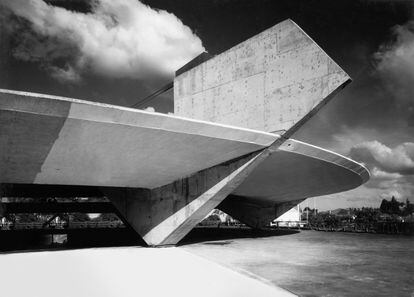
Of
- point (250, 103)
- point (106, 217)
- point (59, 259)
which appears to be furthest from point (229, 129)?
point (106, 217)

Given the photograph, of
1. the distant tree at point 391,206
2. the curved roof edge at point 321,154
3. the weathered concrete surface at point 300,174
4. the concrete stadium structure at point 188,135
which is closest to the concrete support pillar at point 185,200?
the concrete stadium structure at point 188,135

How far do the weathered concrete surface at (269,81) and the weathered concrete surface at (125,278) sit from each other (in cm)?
707

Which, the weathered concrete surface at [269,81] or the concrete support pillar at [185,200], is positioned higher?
the weathered concrete surface at [269,81]

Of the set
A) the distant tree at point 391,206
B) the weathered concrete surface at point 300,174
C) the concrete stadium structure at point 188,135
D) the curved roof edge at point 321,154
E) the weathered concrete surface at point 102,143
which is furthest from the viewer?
the distant tree at point 391,206

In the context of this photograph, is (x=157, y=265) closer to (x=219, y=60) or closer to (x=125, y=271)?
(x=125, y=271)

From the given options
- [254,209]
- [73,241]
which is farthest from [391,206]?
[73,241]

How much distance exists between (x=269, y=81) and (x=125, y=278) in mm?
10355

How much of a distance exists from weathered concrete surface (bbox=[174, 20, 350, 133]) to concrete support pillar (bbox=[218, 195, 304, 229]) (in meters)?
17.5

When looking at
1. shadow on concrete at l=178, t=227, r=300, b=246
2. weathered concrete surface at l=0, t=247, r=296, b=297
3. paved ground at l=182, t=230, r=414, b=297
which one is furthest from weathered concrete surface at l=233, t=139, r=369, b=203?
weathered concrete surface at l=0, t=247, r=296, b=297

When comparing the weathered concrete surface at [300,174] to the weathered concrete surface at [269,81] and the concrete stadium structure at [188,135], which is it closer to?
the concrete stadium structure at [188,135]

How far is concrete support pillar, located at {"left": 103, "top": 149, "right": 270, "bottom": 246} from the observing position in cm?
1645

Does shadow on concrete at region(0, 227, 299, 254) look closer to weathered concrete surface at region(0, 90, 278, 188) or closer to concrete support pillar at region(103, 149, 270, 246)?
concrete support pillar at region(103, 149, 270, 246)

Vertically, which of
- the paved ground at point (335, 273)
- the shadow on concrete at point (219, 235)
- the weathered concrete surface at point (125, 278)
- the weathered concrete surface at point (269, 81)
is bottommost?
the shadow on concrete at point (219, 235)

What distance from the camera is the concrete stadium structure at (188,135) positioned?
11.8 meters
